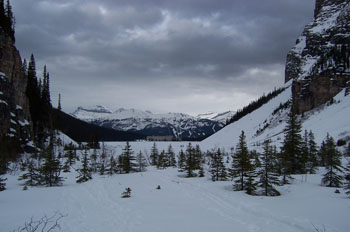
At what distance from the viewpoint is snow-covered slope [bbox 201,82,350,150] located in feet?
154

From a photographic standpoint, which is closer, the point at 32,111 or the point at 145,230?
the point at 145,230

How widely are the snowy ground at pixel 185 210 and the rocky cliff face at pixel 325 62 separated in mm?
77673

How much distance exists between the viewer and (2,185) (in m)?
18.5

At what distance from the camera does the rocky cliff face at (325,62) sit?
7812cm

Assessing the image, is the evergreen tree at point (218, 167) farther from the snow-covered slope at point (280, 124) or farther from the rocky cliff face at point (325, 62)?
the rocky cliff face at point (325, 62)

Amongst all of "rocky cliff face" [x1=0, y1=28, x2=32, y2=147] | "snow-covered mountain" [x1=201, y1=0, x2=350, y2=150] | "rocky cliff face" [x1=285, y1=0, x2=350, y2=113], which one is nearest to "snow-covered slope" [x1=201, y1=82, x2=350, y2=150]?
"snow-covered mountain" [x1=201, y1=0, x2=350, y2=150]

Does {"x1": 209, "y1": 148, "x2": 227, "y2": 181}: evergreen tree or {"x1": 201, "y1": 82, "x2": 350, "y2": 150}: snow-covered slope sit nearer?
{"x1": 209, "y1": 148, "x2": 227, "y2": 181}: evergreen tree

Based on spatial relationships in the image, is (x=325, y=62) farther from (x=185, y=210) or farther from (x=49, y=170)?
(x=49, y=170)

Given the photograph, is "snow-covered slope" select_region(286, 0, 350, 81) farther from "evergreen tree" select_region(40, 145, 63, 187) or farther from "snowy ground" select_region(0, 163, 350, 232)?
"evergreen tree" select_region(40, 145, 63, 187)

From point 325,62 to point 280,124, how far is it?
98.4ft

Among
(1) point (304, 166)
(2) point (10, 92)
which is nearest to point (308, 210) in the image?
(1) point (304, 166)

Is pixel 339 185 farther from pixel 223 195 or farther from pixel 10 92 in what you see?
pixel 10 92

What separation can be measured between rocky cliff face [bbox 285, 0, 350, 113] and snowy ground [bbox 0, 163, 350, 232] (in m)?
77.7

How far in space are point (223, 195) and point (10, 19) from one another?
63562 mm
